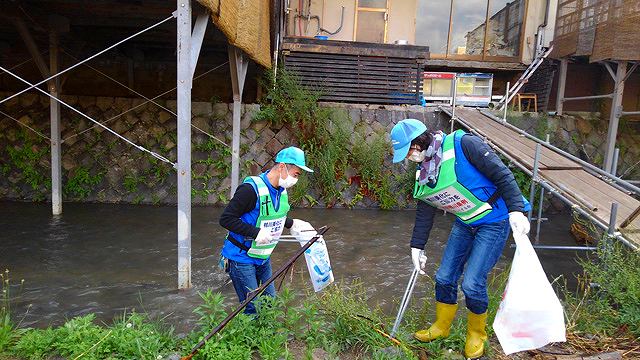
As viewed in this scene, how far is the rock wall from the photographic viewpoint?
8.71m

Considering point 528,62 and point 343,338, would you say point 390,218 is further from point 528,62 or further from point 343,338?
point 528,62

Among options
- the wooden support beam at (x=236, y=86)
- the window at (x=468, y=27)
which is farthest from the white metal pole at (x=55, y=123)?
the window at (x=468, y=27)

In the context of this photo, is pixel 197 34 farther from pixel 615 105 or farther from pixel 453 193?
pixel 615 105

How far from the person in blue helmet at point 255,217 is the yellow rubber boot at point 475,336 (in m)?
1.48

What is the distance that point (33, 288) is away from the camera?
4.62 metres

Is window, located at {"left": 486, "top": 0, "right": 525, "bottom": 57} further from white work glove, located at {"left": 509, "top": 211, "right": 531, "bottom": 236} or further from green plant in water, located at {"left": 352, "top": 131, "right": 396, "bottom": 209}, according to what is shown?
white work glove, located at {"left": 509, "top": 211, "right": 531, "bottom": 236}

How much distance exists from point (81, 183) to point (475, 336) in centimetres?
854

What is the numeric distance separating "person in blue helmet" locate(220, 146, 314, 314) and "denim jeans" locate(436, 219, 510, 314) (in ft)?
4.02

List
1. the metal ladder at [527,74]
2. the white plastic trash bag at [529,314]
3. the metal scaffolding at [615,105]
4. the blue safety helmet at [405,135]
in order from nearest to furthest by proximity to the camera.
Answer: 1. the white plastic trash bag at [529,314]
2. the blue safety helmet at [405,135]
3. the metal scaffolding at [615,105]
4. the metal ladder at [527,74]

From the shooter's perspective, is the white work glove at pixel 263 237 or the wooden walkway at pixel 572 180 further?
the wooden walkway at pixel 572 180

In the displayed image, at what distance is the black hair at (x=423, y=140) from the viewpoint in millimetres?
2861

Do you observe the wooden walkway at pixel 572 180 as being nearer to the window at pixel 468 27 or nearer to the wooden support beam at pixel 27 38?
the window at pixel 468 27

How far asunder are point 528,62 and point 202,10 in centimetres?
1046

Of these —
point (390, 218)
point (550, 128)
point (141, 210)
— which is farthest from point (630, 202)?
point (141, 210)
